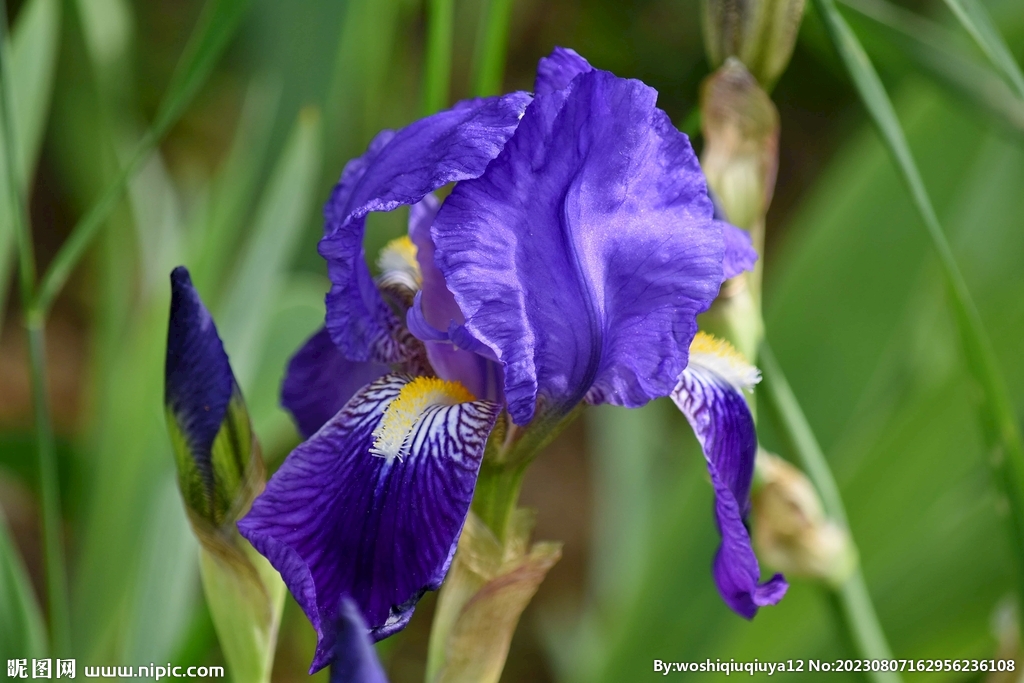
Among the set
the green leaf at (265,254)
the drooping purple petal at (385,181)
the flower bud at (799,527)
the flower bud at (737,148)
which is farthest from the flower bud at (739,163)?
the green leaf at (265,254)

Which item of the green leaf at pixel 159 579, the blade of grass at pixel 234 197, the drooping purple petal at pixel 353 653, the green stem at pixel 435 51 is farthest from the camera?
the blade of grass at pixel 234 197

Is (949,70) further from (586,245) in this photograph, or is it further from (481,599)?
(481,599)

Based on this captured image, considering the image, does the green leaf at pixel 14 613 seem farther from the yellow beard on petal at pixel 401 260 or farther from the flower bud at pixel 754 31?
the flower bud at pixel 754 31

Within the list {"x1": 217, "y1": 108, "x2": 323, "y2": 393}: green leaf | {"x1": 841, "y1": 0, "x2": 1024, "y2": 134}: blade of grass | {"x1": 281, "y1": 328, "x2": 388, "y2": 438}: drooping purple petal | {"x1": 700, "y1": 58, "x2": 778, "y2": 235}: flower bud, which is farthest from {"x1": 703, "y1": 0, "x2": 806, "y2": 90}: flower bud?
{"x1": 217, "y1": 108, "x2": 323, "y2": 393}: green leaf

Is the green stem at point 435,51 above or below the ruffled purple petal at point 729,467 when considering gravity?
Answer: above

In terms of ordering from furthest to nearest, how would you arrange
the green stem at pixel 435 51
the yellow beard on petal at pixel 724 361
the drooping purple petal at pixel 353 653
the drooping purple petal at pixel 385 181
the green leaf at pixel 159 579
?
the green leaf at pixel 159 579 < the green stem at pixel 435 51 < the yellow beard on petal at pixel 724 361 < the drooping purple petal at pixel 385 181 < the drooping purple petal at pixel 353 653

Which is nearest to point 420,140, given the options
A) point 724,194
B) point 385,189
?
point 385,189

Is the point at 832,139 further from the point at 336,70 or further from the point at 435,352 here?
the point at 435,352

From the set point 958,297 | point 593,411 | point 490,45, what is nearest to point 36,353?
point 490,45
